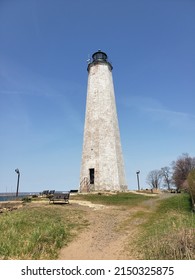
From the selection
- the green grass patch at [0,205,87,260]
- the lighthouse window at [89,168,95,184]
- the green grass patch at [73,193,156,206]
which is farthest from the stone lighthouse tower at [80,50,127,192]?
the green grass patch at [0,205,87,260]

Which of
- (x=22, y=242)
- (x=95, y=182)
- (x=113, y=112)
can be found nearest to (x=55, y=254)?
(x=22, y=242)

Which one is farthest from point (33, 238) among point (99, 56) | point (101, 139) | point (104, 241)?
point (99, 56)

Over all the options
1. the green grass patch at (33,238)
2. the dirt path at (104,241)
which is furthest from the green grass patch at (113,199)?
the green grass patch at (33,238)

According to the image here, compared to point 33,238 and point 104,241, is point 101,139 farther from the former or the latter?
point 33,238

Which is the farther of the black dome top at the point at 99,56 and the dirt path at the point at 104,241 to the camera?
the black dome top at the point at 99,56

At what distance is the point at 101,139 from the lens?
1184 inches

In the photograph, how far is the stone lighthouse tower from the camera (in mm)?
29156

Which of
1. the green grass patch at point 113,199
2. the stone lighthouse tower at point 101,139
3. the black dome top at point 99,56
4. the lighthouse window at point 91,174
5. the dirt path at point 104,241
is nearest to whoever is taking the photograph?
the dirt path at point 104,241

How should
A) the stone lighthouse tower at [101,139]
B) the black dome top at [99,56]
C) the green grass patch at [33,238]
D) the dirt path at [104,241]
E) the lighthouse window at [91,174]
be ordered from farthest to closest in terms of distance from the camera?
the black dome top at [99,56] < the lighthouse window at [91,174] < the stone lighthouse tower at [101,139] < the dirt path at [104,241] < the green grass patch at [33,238]

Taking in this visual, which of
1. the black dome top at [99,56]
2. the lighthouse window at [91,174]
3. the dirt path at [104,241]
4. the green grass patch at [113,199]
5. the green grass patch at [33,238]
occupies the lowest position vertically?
the dirt path at [104,241]

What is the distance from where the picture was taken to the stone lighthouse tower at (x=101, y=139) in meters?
29.2

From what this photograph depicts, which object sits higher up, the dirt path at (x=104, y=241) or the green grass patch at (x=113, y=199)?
the green grass patch at (x=113, y=199)

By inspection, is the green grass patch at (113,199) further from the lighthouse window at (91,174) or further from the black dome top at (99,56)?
the black dome top at (99,56)
